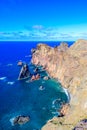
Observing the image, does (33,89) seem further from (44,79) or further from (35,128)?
(35,128)

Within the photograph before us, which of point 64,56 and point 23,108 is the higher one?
point 64,56

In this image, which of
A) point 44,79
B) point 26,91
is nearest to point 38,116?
point 26,91

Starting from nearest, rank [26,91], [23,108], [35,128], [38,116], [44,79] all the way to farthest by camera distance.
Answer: [35,128]
[38,116]
[23,108]
[26,91]
[44,79]

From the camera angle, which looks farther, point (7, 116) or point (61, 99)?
point (61, 99)

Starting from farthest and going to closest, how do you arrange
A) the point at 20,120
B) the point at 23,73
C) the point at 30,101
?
the point at 23,73 < the point at 30,101 < the point at 20,120

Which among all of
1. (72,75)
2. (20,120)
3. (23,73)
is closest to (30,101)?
(20,120)

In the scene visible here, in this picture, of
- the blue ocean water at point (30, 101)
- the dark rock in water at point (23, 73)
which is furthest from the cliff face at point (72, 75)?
the dark rock in water at point (23, 73)

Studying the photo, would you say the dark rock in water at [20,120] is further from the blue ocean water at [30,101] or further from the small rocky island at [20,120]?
the blue ocean water at [30,101]

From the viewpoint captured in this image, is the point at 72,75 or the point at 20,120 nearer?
the point at 20,120

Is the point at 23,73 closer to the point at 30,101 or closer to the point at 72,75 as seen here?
the point at 72,75

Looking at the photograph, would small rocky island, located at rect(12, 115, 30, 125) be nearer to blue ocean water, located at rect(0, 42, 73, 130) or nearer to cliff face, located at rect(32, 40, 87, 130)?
blue ocean water, located at rect(0, 42, 73, 130)
